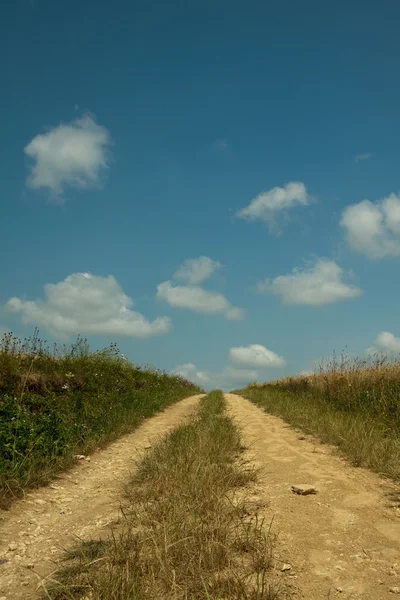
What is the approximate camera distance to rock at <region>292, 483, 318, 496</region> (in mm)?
4875

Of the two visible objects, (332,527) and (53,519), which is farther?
(53,519)

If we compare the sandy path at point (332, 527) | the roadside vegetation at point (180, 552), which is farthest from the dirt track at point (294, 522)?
the roadside vegetation at point (180, 552)

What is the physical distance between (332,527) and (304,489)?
94cm

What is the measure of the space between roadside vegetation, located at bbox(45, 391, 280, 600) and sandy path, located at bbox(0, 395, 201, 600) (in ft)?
1.05

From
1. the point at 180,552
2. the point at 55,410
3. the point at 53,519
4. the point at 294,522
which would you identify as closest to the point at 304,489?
the point at 294,522

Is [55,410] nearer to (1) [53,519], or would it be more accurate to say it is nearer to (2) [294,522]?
(1) [53,519]

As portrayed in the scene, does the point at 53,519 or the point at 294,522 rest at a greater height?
the point at 294,522

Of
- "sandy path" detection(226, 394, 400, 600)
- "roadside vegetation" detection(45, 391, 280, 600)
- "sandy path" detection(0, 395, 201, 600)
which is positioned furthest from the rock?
"sandy path" detection(0, 395, 201, 600)

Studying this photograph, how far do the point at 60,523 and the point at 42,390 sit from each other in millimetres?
7004

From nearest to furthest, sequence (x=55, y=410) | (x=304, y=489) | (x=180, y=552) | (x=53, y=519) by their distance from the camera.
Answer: (x=180, y=552)
(x=53, y=519)
(x=304, y=489)
(x=55, y=410)

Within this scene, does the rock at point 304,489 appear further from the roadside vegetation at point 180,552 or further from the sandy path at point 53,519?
the sandy path at point 53,519

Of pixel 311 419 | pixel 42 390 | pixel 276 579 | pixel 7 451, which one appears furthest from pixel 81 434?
pixel 276 579

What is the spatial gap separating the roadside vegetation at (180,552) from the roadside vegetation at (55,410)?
2.05 m

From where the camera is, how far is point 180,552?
311 centimetres
